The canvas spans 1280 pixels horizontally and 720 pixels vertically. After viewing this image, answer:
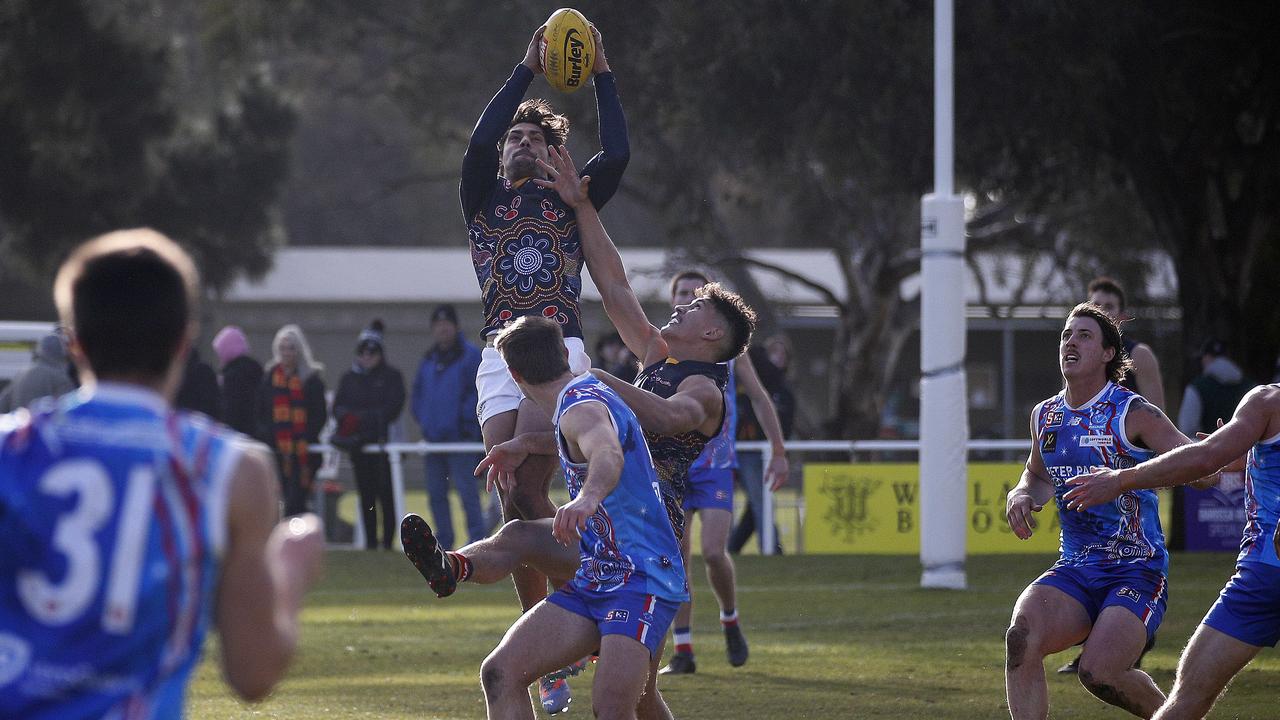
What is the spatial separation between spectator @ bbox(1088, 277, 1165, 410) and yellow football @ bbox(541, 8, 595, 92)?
358 cm

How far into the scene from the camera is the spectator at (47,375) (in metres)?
14.3

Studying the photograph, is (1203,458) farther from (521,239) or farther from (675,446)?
(521,239)

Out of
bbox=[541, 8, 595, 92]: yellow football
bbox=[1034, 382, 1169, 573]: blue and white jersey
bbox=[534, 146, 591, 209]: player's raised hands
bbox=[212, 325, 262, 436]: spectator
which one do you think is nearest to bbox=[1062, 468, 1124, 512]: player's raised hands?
bbox=[1034, 382, 1169, 573]: blue and white jersey

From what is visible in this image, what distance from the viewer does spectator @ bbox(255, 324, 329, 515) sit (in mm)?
Result: 17250

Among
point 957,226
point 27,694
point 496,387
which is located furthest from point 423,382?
point 27,694

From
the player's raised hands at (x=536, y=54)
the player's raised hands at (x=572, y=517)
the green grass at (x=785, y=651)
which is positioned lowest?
the green grass at (x=785, y=651)

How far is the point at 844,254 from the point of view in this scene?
31.7 metres

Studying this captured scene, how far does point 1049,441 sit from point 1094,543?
0.45 metres

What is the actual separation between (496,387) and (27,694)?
13.8 ft

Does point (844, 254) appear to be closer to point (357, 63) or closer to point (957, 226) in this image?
point (357, 63)

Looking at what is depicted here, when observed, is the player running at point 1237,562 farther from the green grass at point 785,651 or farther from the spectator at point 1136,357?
the spectator at point 1136,357

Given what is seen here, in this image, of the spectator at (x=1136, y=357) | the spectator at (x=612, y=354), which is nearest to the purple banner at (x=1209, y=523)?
the spectator at (x=612, y=354)

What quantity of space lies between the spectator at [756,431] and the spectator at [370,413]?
144 inches

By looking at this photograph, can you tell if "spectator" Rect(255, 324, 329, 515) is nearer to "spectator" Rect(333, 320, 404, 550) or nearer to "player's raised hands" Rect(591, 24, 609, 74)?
"spectator" Rect(333, 320, 404, 550)
